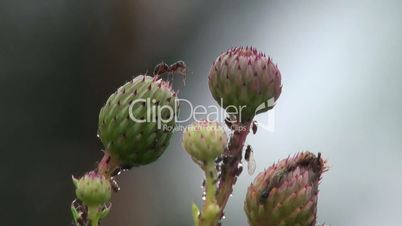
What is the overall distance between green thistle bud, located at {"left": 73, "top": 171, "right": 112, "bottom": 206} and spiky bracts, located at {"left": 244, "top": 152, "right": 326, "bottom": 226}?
0.87 ft

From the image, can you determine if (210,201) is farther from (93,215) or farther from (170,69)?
(170,69)

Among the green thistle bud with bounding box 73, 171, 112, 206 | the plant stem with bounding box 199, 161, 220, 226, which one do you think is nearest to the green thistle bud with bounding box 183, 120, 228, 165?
the plant stem with bounding box 199, 161, 220, 226

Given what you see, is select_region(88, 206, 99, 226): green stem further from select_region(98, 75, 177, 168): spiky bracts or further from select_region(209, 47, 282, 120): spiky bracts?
select_region(209, 47, 282, 120): spiky bracts

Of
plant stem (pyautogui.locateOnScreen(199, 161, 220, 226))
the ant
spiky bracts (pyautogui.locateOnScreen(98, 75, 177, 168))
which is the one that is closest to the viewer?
plant stem (pyautogui.locateOnScreen(199, 161, 220, 226))

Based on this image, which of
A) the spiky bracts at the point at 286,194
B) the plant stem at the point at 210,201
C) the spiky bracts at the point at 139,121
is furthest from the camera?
the spiky bracts at the point at 139,121

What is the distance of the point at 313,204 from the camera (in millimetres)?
1565

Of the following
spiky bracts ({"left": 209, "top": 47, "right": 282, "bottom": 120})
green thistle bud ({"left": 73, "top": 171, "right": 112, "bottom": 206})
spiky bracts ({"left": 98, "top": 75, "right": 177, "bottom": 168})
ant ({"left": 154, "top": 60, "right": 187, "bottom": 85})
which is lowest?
green thistle bud ({"left": 73, "top": 171, "right": 112, "bottom": 206})

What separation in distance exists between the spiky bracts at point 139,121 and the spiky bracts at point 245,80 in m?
0.10

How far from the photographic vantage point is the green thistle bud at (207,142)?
1582 mm

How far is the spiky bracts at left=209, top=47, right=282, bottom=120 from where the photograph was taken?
1689 mm

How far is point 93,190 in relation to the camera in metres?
1.49

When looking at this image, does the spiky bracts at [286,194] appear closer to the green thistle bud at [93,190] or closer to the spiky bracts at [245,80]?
the spiky bracts at [245,80]

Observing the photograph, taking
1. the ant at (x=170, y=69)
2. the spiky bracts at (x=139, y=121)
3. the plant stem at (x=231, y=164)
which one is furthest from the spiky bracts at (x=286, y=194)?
the ant at (x=170, y=69)
